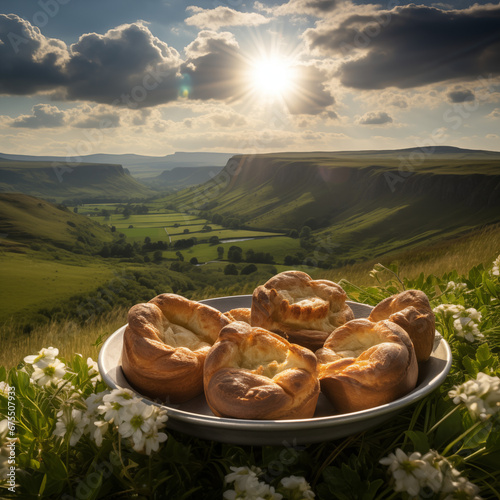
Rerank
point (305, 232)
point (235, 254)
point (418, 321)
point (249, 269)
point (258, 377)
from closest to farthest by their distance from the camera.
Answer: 1. point (258, 377)
2. point (418, 321)
3. point (249, 269)
4. point (235, 254)
5. point (305, 232)

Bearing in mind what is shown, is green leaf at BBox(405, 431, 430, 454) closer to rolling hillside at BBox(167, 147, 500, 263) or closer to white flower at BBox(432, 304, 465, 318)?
white flower at BBox(432, 304, 465, 318)

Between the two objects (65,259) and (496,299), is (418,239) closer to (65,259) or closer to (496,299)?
(65,259)

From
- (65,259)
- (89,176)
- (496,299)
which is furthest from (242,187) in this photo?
(496,299)

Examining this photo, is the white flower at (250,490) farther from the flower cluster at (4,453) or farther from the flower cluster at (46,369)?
the flower cluster at (46,369)

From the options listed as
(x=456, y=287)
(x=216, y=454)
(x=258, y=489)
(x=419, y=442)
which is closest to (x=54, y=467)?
(x=216, y=454)

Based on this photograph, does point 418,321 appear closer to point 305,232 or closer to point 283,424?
point 283,424

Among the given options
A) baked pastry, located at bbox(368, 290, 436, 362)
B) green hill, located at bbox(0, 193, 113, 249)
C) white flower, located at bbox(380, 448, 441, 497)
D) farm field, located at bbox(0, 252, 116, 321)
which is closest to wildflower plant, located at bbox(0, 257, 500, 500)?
white flower, located at bbox(380, 448, 441, 497)

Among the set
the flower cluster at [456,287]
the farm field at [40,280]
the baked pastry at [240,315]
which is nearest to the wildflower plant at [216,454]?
the baked pastry at [240,315]

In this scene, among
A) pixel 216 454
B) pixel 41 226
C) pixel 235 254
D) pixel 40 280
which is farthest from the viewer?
pixel 235 254
